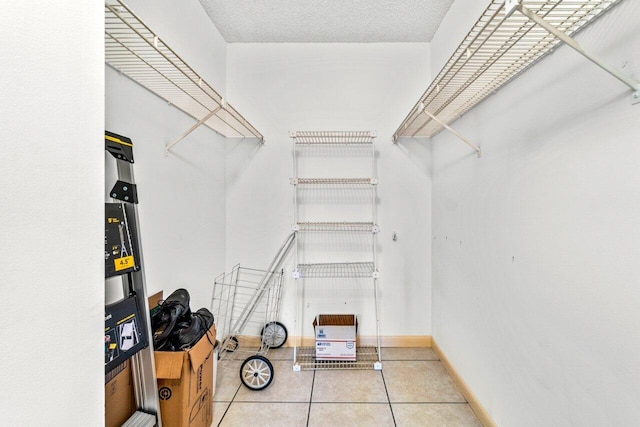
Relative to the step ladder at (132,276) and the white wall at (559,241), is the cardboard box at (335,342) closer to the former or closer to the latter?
the white wall at (559,241)

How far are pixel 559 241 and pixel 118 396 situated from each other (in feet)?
6.13

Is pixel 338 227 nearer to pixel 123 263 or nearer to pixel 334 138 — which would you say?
pixel 334 138

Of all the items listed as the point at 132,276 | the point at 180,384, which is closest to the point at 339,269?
the point at 180,384

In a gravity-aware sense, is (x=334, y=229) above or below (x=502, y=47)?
below

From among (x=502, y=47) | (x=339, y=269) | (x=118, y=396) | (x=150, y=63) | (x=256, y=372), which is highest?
(x=150, y=63)

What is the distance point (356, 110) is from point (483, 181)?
51.3 inches

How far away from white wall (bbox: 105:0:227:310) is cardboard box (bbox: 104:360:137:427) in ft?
1.08

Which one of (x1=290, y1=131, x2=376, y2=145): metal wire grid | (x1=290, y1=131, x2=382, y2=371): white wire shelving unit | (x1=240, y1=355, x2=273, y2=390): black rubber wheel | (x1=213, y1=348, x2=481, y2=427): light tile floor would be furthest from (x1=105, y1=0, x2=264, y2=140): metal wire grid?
(x1=213, y1=348, x2=481, y2=427): light tile floor

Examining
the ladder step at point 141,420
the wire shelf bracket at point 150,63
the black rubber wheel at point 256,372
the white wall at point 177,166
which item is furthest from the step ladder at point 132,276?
the black rubber wheel at point 256,372

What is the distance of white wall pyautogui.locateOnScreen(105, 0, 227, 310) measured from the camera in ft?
4.50

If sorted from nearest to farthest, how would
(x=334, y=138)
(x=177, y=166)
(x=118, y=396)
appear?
1. (x=118, y=396)
2. (x=177, y=166)
3. (x=334, y=138)

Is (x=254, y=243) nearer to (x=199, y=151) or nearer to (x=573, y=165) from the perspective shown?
(x=199, y=151)

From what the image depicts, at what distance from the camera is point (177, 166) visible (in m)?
1.74

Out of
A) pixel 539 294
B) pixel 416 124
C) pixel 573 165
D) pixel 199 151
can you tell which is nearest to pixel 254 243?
pixel 199 151
